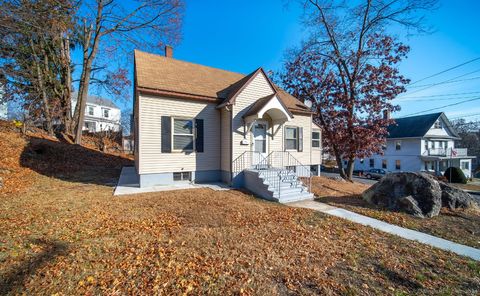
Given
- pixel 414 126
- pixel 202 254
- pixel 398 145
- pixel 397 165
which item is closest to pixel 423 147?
pixel 398 145

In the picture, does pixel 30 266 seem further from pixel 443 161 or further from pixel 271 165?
pixel 443 161

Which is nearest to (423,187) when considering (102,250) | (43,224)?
(102,250)

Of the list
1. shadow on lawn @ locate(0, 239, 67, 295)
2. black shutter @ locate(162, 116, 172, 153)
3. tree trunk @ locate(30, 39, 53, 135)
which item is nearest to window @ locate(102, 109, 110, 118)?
tree trunk @ locate(30, 39, 53, 135)

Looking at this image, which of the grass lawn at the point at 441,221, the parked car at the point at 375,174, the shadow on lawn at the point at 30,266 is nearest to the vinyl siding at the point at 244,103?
the grass lawn at the point at 441,221

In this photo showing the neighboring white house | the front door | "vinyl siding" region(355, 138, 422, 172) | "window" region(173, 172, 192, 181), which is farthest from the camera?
the neighboring white house

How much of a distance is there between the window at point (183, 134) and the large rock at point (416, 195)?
7921 millimetres

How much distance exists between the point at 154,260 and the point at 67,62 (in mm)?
20946

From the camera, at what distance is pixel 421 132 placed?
28422 mm

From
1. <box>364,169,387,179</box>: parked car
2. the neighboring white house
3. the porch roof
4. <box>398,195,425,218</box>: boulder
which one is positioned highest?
the neighboring white house

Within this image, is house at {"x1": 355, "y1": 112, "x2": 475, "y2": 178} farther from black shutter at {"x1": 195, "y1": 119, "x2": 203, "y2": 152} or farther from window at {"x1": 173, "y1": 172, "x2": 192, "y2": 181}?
window at {"x1": 173, "y1": 172, "x2": 192, "y2": 181}

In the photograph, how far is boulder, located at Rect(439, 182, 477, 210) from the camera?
7.15 meters

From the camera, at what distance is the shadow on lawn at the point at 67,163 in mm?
10125

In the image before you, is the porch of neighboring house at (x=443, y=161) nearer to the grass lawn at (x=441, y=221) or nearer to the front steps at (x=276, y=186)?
the grass lawn at (x=441, y=221)

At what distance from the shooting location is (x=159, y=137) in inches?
354
